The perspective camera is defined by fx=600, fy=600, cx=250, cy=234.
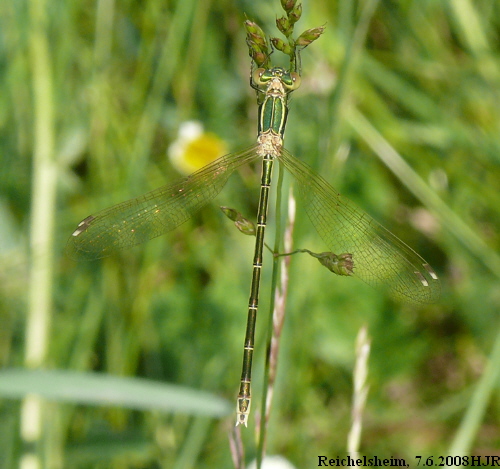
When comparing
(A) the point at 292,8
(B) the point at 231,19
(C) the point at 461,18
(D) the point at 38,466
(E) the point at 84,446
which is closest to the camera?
(A) the point at 292,8

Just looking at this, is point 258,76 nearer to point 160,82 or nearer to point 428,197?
point 428,197

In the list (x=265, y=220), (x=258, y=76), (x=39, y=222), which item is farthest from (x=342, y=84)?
(x=39, y=222)

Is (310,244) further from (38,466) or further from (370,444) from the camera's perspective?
(38,466)

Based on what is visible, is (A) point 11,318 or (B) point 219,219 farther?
(B) point 219,219

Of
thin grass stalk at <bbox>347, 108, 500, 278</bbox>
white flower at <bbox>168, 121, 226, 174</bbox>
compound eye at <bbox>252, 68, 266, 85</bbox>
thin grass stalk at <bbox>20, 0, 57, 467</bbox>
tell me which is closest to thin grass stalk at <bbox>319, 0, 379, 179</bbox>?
compound eye at <bbox>252, 68, 266, 85</bbox>

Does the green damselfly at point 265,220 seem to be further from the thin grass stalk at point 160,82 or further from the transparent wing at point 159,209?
the thin grass stalk at point 160,82

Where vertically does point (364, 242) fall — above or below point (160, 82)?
below

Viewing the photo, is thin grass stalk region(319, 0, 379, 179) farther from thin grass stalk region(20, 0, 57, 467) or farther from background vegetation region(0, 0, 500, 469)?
thin grass stalk region(20, 0, 57, 467)

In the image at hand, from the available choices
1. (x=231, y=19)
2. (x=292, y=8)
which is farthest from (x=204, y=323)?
(x=292, y=8)
